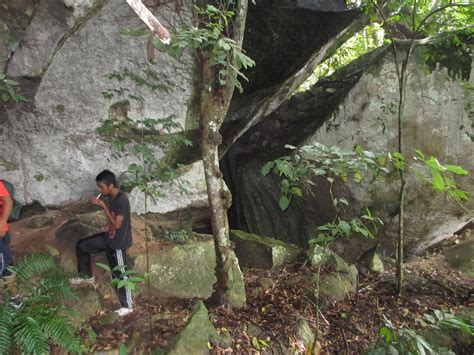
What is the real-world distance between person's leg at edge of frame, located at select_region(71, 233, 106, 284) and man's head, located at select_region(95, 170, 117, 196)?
0.62 meters

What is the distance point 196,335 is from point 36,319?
1686 millimetres

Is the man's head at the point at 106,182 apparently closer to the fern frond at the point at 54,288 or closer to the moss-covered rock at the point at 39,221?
the fern frond at the point at 54,288

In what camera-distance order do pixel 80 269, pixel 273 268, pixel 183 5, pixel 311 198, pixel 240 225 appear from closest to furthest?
pixel 80 269 < pixel 183 5 < pixel 273 268 < pixel 311 198 < pixel 240 225

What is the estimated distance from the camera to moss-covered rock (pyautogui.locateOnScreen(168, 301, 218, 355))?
13.7 ft

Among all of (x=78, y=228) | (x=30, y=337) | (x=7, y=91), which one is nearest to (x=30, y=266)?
(x=30, y=337)

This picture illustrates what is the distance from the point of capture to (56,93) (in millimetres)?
5992

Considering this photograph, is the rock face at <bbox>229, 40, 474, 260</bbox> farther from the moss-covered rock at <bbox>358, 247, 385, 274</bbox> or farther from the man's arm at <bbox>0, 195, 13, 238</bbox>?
the man's arm at <bbox>0, 195, 13, 238</bbox>

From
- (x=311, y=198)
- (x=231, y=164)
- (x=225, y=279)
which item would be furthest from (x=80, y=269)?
(x=231, y=164)

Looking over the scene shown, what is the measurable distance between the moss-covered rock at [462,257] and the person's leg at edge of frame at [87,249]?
21.8 feet

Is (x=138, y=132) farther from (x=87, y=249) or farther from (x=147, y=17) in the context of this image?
(x=147, y=17)

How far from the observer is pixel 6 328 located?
334 centimetres

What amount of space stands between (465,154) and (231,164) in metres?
5.15

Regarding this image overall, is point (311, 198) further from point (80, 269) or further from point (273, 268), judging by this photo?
point (80, 269)

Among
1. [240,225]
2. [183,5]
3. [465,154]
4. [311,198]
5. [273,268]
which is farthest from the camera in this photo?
[240,225]
